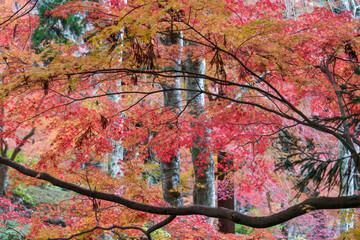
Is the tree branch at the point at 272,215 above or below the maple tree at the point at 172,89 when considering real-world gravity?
below

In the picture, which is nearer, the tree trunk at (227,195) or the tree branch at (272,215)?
the tree branch at (272,215)

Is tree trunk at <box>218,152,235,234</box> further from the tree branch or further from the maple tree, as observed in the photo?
the tree branch

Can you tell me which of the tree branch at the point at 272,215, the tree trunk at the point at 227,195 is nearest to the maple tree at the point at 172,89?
the tree branch at the point at 272,215

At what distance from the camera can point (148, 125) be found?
5.40m

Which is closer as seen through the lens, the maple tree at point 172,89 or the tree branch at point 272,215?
the tree branch at point 272,215

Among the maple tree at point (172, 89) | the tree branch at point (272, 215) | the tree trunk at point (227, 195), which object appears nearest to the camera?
the tree branch at point (272, 215)

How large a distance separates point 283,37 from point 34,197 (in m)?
12.2

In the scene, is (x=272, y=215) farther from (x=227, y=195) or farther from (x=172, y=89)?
(x=227, y=195)

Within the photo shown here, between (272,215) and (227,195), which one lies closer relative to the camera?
(272,215)

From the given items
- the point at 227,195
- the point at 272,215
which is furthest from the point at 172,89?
the point at 227,195

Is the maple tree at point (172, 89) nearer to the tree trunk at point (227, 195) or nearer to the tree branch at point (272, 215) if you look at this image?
the tree branch at point (272, 215)

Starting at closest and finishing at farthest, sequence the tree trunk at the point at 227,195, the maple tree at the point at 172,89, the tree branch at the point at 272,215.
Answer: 1. the tree branch at the point at 272,215
2. the maple tree at the point at 172,89
3. the tree trunk at the point at 227,195

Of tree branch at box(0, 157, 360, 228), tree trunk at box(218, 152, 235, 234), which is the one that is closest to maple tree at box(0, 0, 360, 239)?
tree branch at box(0, 157, 360, 228)

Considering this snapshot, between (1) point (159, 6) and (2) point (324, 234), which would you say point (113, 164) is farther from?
(2) point (324, 234)
